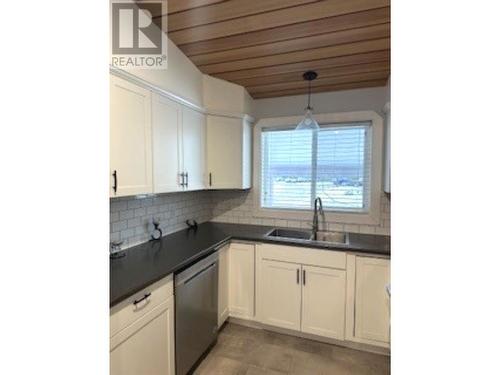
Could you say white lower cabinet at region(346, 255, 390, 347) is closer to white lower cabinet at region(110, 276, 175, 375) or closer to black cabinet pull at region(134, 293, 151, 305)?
white lower cabinet at region(110, 276, 175, 375)

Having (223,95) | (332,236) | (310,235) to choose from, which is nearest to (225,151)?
(223,95)

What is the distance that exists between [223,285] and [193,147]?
1335 mm

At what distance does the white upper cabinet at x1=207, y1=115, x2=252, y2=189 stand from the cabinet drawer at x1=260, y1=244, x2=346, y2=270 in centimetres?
76

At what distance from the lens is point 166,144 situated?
2.17 m

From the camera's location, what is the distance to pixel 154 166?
202 centimetres

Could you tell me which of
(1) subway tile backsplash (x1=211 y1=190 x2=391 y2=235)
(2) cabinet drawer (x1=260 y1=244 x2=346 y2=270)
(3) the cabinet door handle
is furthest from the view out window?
(3) the cabinet door handle

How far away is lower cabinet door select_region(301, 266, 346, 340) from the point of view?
7.58 feet

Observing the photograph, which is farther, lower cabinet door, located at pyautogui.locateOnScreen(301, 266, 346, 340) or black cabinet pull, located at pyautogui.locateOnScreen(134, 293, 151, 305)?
lower cabinet door, located at pyautogui.locateOnScreen(301, 266, 346, 340)

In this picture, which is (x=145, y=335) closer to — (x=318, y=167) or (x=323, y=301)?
(x=323, y=301)
